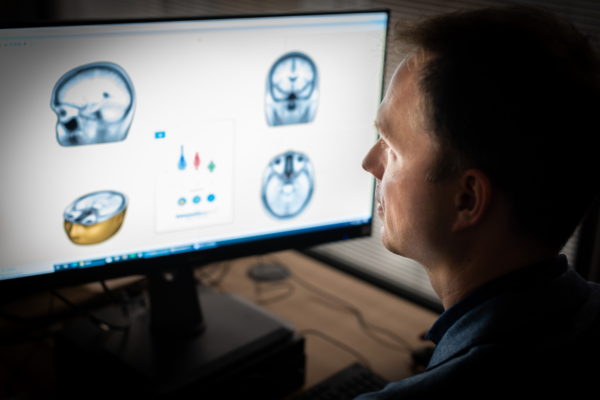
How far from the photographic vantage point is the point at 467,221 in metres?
0.57

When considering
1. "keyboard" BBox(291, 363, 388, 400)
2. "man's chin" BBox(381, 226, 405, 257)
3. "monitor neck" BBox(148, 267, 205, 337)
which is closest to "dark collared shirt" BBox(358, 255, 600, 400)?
"man's chin" BBox(381, 226, 405, 257)

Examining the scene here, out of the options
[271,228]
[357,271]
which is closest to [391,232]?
[271,228]

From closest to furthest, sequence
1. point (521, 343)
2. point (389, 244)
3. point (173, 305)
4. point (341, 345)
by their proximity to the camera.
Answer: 1. point (521, 343)
2. point (389, 244)
3. point (173, 305)
4. point (341, 345)

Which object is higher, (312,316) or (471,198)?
(471,198)

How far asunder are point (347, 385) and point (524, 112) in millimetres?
587

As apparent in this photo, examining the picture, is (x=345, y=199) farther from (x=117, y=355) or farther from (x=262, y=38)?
(x=117, y=355)

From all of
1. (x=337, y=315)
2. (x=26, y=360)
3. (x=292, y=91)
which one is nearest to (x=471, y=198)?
(x=292, y=91)

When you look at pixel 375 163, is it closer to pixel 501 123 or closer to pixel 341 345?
pixel 501 123

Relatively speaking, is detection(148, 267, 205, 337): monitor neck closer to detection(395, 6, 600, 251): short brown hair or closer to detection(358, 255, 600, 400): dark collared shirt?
detection(358, 255, 600, 400): dark collared shirt

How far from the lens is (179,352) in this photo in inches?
35.3

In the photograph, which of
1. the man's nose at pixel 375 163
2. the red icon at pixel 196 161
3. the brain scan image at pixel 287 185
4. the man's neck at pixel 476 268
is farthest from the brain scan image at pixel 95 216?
the man's neck at pixel 476 268

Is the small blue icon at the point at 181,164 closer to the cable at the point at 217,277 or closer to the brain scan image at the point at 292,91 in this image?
the brain scan image at the point at 292,91

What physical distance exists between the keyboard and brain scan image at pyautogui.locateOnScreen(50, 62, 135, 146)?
0.51 m

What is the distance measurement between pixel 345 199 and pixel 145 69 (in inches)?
17.3
